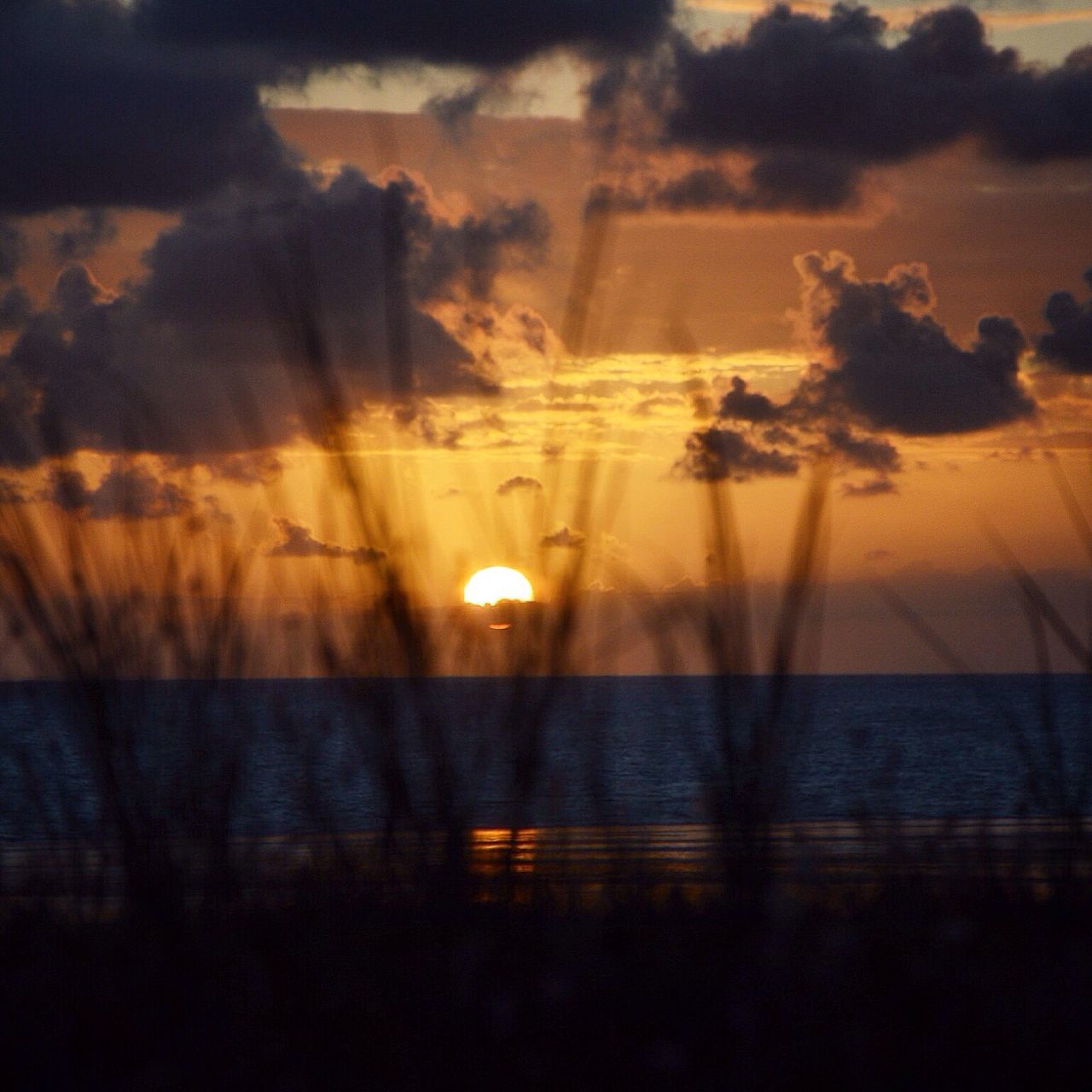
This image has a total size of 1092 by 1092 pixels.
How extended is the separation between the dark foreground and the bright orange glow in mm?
611

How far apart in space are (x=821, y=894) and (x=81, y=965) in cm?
188

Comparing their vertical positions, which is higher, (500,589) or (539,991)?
(500,589)

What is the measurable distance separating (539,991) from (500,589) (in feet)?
2.72

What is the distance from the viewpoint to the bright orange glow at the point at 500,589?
2.98 meters

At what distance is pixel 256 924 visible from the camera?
10.6ft

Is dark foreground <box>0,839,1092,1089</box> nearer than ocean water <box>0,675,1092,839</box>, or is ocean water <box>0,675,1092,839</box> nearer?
dark foreground <box>0,839,1092,1089</box>

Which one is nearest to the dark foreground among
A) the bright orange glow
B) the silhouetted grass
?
the silhouetted grass

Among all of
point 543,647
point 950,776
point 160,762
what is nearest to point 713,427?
point 543,647

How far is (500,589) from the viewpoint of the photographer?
2994mm

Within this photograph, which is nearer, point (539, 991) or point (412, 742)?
point (539, 991)

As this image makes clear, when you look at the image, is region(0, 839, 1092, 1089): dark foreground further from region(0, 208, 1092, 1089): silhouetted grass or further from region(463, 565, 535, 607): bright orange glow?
region(463, 565, 535, 607): bright orange glow

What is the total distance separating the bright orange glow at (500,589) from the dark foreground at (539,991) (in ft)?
2.01

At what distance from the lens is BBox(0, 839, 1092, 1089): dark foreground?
2500 mm

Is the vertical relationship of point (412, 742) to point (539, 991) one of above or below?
above
